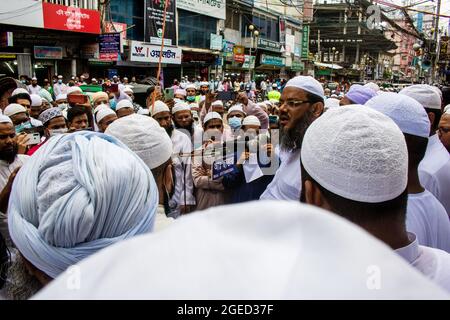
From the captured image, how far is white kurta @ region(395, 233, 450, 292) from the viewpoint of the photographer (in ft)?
4.29

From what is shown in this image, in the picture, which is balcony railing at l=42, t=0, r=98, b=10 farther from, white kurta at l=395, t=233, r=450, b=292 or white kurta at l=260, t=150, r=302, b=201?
white kurta at l=395, t=233, r=450, b=292

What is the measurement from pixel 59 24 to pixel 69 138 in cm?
1603

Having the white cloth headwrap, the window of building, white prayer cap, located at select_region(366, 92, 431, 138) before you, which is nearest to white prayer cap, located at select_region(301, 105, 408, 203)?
the white cloth headwrap

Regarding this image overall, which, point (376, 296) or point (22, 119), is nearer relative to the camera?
point (376, 296)

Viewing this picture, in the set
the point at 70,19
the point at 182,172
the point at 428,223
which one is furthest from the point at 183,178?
the point at 70,19

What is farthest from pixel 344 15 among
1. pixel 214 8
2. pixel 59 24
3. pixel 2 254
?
pixel 2 254

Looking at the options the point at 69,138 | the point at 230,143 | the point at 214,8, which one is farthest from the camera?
the point at 214,8

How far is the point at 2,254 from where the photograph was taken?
1408 mm

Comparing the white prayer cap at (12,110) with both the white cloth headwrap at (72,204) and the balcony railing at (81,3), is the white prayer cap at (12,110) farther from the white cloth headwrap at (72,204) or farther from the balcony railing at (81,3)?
the balcony railing at (81,3)

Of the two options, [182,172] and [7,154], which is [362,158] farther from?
[7,154]

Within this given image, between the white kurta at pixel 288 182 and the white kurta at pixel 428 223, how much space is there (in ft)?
2.11

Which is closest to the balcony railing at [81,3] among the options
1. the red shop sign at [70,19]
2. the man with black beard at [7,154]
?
the red shop sign at [70,19]

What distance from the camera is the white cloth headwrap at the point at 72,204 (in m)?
1.15

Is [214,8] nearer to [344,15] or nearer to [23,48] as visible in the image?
[23,48]
